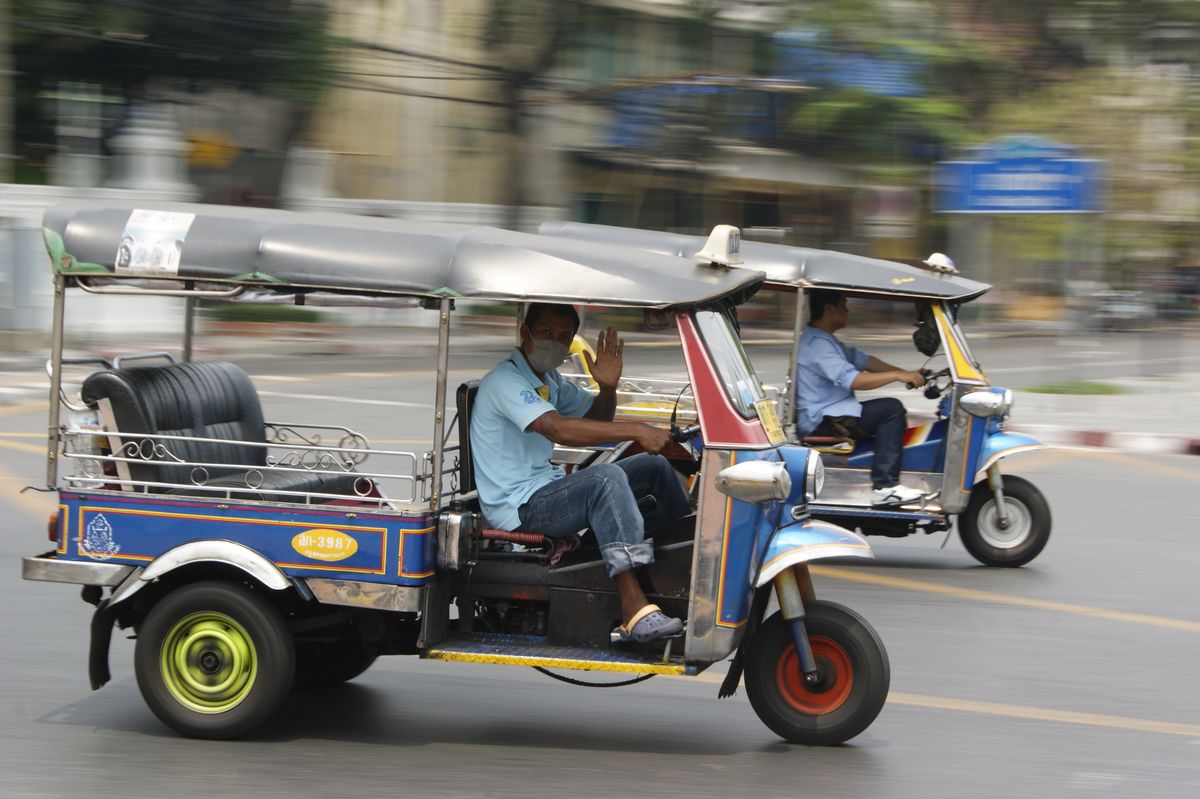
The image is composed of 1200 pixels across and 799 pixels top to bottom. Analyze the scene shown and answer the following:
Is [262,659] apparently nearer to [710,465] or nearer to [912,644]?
[710,465]

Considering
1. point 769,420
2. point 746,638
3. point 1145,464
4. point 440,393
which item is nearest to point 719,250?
point 769,420

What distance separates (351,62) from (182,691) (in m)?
21.8

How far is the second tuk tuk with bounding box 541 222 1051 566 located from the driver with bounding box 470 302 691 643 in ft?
11.0

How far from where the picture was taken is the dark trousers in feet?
31.2

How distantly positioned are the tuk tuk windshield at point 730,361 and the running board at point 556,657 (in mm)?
936

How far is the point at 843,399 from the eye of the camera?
374 inches

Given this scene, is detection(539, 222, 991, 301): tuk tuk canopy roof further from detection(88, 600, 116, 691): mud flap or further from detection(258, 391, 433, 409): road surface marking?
detection(258, 391, 433, 409): road surface marking

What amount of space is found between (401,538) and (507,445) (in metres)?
0.62

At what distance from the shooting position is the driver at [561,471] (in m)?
5.50

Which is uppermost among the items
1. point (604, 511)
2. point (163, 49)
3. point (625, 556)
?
point (163, 49)

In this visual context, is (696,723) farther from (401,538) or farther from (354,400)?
(354,400)

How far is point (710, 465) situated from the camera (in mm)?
5402

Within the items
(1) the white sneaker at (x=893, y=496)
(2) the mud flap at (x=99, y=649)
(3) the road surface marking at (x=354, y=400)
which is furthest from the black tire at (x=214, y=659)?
(3) the road surface marking at (x=354, y=400)

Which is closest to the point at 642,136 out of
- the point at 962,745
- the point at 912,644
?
the point at 912,644
